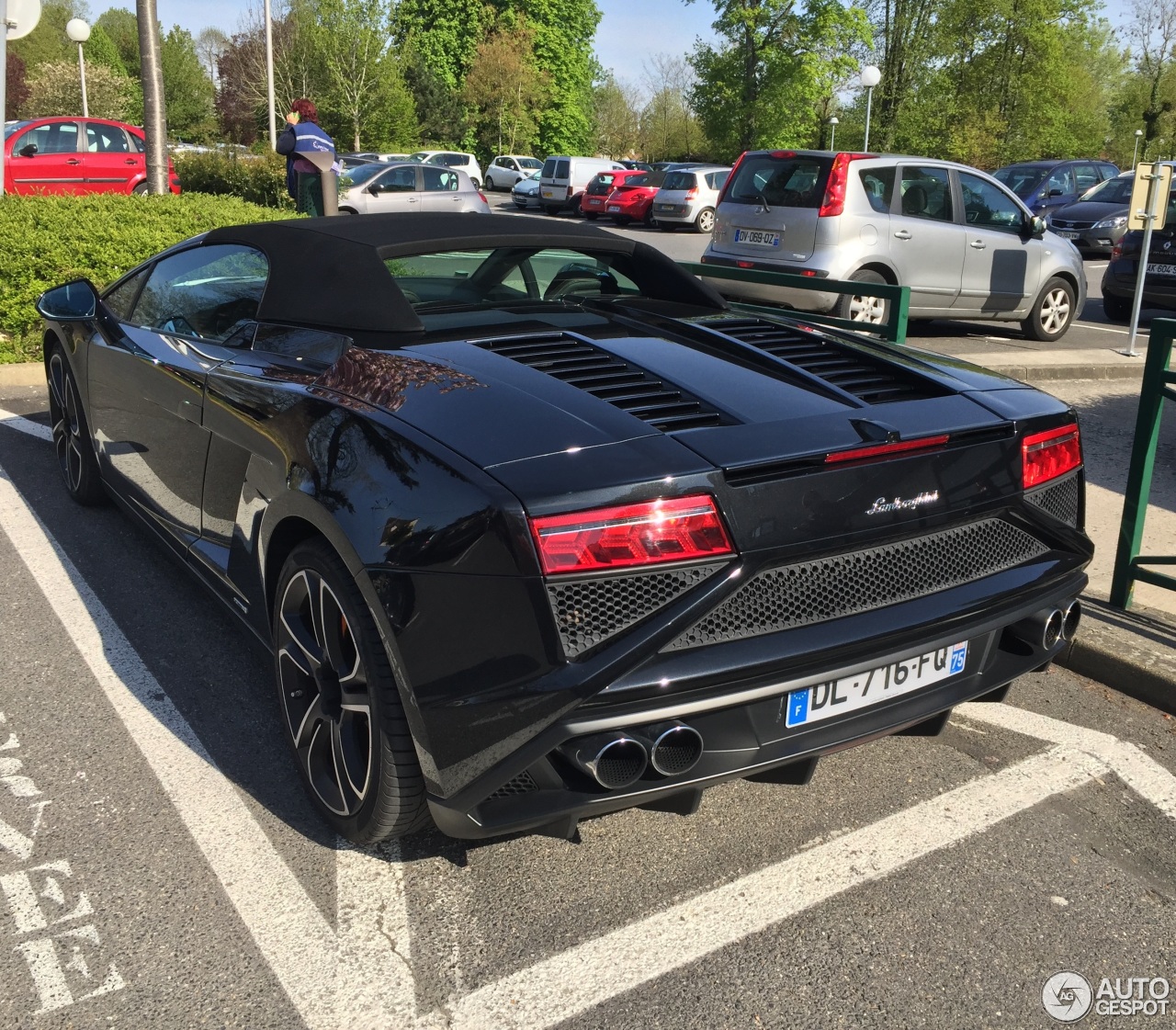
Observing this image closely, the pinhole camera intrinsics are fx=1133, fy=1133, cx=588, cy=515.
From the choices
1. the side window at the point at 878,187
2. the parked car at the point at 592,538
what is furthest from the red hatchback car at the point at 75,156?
the parked car at the point at 592,538

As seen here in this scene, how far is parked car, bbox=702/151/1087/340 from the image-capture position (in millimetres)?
9734

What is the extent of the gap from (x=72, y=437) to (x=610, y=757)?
A: 390cm

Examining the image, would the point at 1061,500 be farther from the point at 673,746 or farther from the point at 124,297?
the point at 124,297

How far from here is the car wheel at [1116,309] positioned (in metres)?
13.4

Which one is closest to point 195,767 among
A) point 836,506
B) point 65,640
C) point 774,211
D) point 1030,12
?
point 65,640

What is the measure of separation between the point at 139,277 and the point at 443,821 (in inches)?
118

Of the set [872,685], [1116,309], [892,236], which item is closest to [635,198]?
[1116,309]

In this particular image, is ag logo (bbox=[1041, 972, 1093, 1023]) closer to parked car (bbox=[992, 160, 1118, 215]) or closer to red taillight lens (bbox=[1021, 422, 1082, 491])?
red taillight lens (bbox=[1021, 422, 1082, 491])

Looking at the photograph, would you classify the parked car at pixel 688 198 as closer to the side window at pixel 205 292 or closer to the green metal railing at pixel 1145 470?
the green metal railing at pixel 1145 470

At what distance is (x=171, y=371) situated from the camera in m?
3.64

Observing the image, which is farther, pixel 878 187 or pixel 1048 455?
pixel 878 187

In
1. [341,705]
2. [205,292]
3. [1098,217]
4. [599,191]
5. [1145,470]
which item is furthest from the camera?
[599,191]

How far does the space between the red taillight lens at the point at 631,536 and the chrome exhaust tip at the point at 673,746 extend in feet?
1.06

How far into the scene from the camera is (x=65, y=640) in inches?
153
